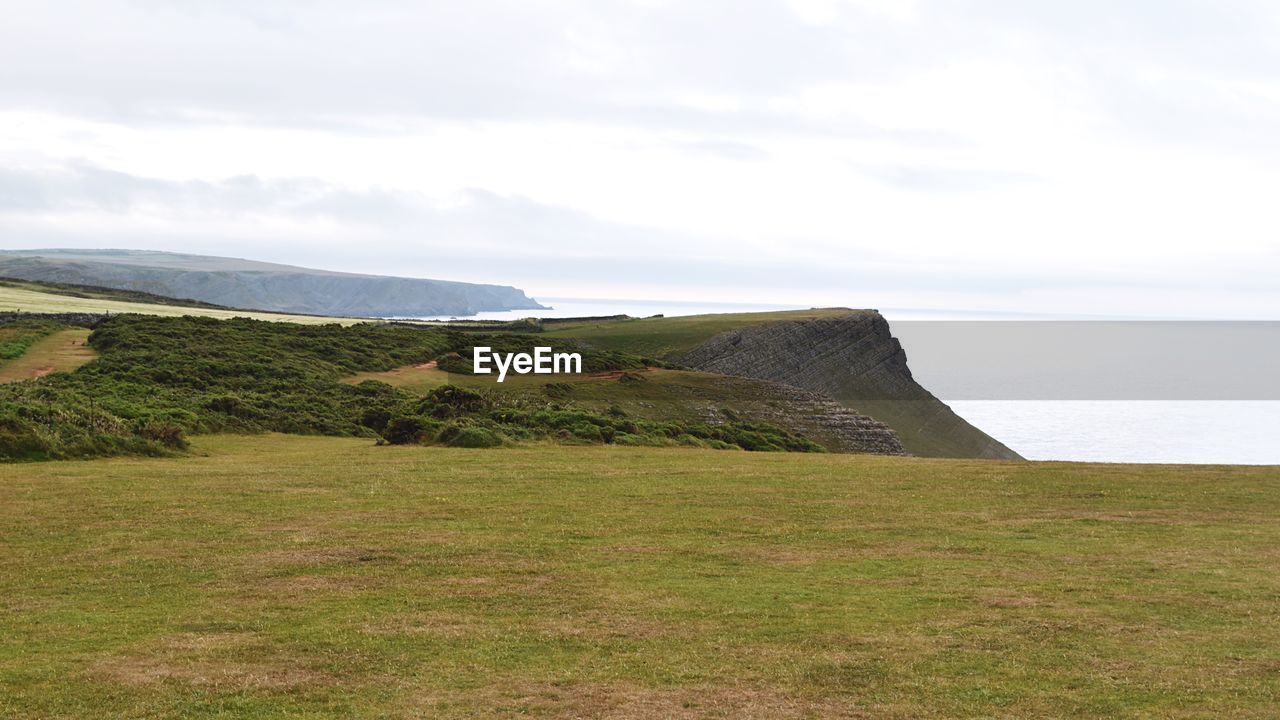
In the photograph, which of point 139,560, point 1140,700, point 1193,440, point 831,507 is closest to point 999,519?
point 831,507

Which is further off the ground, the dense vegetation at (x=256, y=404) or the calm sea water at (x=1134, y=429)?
the dense vegetation at (x=256, y=404)

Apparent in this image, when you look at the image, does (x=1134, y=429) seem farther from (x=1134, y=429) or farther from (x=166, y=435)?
(x=166, y=435)

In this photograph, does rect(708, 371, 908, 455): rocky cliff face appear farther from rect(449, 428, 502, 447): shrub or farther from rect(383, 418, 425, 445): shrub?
rect(383, 418, 425, 445): shrub

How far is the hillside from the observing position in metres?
115

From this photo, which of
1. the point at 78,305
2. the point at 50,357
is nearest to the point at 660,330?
the point at 78,305

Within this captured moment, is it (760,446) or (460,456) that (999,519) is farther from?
(760,446)

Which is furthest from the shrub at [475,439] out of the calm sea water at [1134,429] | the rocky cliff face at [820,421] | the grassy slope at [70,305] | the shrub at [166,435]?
the grassy slope at [70,305]

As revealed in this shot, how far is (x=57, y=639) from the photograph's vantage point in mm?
14258

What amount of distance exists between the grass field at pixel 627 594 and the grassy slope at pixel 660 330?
3465 inches

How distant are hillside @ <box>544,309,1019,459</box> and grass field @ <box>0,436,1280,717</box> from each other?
3286 inches

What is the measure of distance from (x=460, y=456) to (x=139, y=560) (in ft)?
48.7

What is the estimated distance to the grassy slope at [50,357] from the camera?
56.9 metres

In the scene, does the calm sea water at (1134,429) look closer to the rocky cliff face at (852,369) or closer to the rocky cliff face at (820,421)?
the rocky cliff face at (852,369)

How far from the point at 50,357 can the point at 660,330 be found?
243 ft
